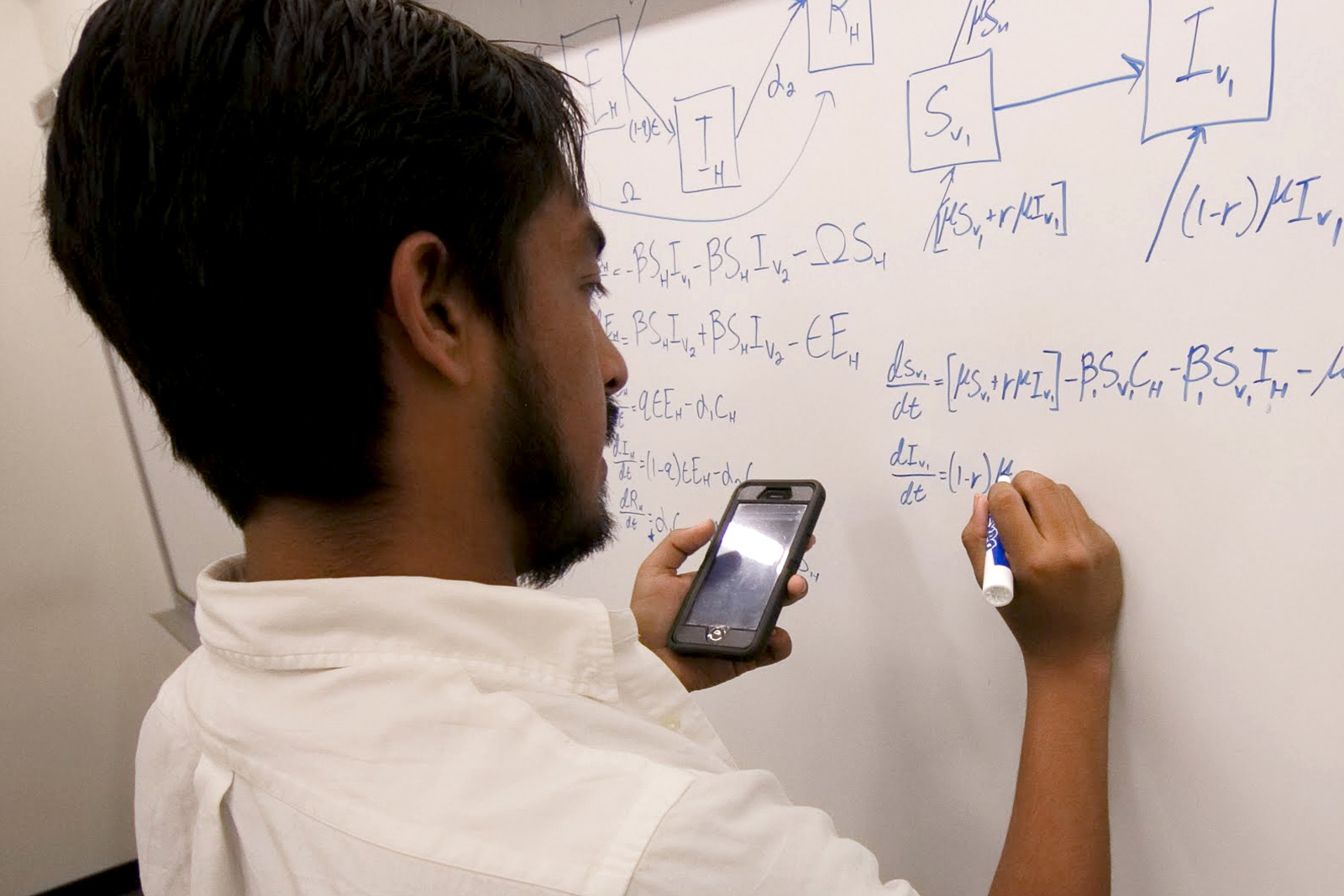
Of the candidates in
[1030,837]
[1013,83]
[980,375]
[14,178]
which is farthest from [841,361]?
[14,178]

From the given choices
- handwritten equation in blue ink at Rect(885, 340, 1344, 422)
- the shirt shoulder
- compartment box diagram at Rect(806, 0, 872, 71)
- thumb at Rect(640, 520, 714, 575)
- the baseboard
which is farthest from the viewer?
the baseboard

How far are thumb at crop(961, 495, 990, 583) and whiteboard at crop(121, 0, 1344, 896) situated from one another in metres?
0.03

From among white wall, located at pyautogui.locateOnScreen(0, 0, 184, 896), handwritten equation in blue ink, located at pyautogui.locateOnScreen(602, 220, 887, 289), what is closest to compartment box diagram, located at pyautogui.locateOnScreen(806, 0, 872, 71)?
handwritten equation in blue ink, located at pyautogui.locateOnScreen(602, 220, 887, 289)

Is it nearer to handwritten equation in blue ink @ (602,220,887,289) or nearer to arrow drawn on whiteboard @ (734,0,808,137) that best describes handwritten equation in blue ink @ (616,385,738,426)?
handwritten equation in blue ink @ (602,220,887,289)

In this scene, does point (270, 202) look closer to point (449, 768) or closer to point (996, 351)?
point (449, 768)

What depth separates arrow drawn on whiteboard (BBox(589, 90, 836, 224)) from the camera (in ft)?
1.98

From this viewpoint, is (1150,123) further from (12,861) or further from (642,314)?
(12,861)

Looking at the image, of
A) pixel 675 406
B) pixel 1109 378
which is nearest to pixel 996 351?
pixel 1109 378

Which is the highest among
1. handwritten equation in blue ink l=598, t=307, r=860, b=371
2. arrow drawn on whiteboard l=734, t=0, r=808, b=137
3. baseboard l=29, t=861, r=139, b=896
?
arrow drawn on whiteboard l=734, t=0, r=808, b=137

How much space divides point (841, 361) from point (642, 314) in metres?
0.21

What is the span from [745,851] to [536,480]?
0.22m

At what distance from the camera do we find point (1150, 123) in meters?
0.47

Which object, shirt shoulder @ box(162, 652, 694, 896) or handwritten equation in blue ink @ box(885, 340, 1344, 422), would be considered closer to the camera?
shirt shoulder @ box(162, 652, 694, 896)

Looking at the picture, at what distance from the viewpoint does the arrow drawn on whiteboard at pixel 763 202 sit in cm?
60
